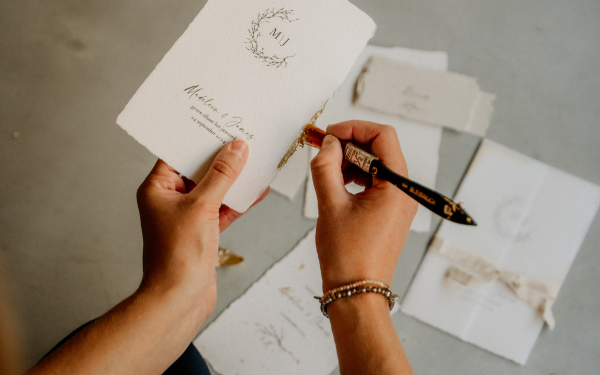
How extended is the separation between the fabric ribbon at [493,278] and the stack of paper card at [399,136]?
7 cm

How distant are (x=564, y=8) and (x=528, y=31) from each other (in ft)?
0.30

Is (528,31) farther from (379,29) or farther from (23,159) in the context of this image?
(23,159)

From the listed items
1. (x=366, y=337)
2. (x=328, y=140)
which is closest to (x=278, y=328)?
(x=366, y=337)

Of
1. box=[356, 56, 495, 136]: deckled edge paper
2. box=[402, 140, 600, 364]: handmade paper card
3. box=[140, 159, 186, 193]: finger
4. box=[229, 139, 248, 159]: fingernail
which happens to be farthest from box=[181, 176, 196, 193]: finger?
box=[402, 140, 600, 364]: handmade paper card

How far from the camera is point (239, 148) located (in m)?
0.44

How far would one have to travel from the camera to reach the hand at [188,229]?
16.6 inches

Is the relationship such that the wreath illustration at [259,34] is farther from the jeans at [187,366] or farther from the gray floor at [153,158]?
the jeans at [187,366]

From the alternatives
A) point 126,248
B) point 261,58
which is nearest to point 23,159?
point 126,248

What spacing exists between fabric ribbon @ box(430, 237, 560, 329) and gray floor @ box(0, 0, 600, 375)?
3 cm

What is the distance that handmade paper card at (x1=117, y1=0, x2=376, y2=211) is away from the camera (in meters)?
0.46

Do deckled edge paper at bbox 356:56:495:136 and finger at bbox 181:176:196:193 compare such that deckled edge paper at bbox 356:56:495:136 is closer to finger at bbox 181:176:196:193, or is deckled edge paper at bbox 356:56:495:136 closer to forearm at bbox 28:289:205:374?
finger at bbox 181:176:196:193

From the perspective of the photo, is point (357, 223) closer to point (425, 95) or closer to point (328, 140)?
point (328, 140)

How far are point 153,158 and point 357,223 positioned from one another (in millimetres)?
490

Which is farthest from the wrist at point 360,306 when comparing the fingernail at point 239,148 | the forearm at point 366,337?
the fingernail at point 239,148
